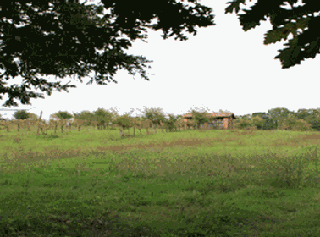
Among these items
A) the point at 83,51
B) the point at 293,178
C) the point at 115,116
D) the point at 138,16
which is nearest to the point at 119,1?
the point at 138,16

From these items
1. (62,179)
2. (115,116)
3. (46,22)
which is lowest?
(62,179)

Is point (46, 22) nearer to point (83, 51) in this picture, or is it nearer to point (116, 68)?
point (83, 51)

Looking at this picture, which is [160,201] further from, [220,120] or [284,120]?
[284,120]

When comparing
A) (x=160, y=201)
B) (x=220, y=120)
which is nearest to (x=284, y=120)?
(x=220, y=120)

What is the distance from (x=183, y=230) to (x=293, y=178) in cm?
587

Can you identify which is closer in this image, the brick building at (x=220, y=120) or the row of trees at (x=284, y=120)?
the row of trees at (x=284, y=120)

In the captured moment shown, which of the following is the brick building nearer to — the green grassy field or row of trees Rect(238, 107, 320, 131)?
row of trees Rect(238, 107, 320, 131)

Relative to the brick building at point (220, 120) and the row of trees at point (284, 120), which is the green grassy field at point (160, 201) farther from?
the brick building at point (220, 120)

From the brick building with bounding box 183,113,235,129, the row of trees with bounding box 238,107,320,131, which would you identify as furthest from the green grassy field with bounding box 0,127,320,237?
the brick building with bounding box 183,113,235,129

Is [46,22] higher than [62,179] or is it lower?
higher

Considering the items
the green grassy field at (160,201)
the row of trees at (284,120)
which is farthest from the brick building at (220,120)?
the green grassy field at (160,201)

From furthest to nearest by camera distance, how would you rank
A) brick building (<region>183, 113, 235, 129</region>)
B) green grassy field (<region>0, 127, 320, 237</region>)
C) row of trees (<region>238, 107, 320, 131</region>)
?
brick building (<region>183, 113, 235, 129</region>) → row of trees (<region>238, 107, 320, 131</region>) → green grassy field (<region>0, 127, 320, 237</region>)

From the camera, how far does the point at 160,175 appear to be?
32.9 ft

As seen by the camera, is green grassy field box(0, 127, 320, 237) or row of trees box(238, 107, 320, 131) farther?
row of trees box(238, 107, 320, 131)
